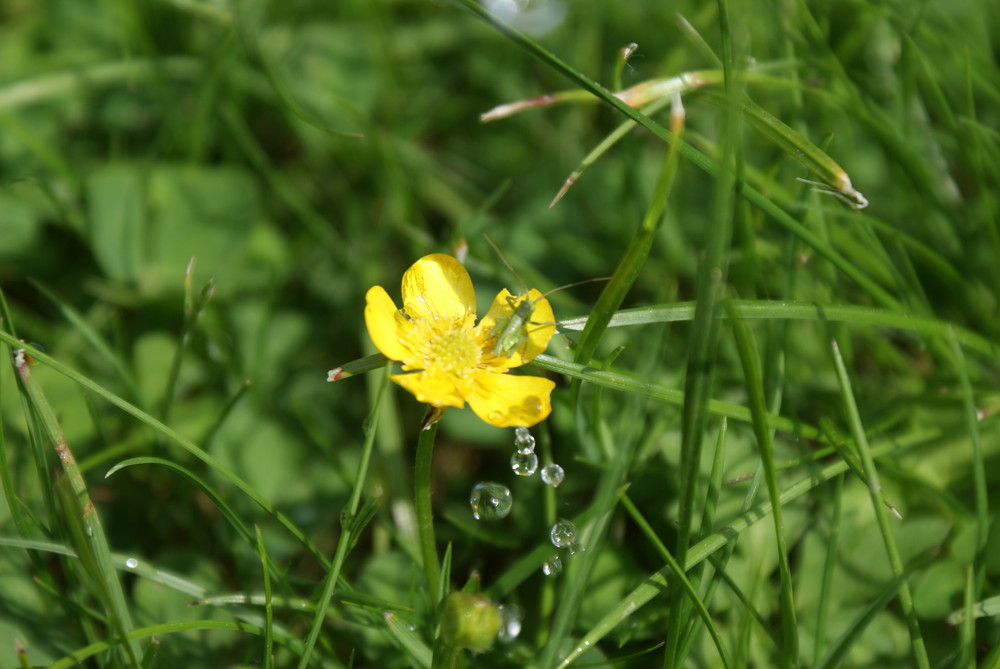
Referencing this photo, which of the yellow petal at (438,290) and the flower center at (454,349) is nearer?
the flower center at (454,349)

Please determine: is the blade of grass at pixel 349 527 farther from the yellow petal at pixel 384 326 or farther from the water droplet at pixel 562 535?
the water droplet at pixel 562 535

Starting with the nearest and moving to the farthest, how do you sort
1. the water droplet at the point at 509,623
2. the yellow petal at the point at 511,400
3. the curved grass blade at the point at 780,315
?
the yellow petal at the point at 511,400
the curved grass blade at the point at 780,315
the water droplet at the point at 509,623

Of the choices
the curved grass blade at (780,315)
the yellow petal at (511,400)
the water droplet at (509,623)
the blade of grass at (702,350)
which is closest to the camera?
the blade of grass at (702,350)

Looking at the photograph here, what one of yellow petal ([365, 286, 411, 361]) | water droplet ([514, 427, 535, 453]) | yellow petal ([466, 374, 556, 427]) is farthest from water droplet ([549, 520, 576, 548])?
yellow petal ([365, 286, 411, 361])

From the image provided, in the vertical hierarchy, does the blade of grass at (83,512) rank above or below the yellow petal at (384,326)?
below

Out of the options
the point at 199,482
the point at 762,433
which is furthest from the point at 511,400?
the point at 199,482

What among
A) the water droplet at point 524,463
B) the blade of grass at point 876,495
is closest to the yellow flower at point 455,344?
the water droplet at point 524,463

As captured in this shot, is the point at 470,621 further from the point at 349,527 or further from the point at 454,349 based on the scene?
the point at 454,349

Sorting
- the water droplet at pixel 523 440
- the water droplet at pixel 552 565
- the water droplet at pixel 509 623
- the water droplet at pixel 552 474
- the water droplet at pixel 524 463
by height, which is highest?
the water droplet at pixel 523 440
